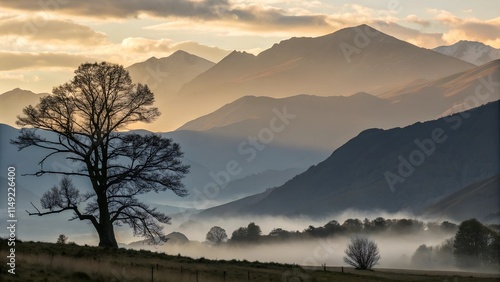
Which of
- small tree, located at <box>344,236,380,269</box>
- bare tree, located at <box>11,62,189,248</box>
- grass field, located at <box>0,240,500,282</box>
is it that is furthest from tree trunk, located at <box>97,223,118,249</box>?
small tree, located at <box>344,236,380,269</box>

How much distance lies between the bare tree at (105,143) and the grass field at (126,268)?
5.04m

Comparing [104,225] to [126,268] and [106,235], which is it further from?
[126,268]

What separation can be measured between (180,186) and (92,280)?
85.2 feet

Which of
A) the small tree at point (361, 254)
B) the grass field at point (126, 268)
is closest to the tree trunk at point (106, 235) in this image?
the grass field at point (126, 268)

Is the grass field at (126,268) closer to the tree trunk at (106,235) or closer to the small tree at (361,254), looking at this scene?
the tree trunk at (106,235)

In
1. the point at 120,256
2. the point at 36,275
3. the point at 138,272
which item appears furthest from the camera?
the point at 120,256

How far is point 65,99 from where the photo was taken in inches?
3007

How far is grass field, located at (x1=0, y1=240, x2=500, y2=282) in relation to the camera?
53.5m

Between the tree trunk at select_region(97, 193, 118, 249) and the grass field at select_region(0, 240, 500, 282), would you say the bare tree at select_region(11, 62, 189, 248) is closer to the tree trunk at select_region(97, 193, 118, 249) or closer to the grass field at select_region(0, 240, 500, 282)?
the tree trunk at select_region(97, 193, 118, 249)

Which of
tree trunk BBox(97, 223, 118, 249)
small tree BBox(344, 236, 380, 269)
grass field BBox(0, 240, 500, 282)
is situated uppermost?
small tree BBox(344, 236, 380, 269)

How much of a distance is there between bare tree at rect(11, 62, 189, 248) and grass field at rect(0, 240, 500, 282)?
5.04 m

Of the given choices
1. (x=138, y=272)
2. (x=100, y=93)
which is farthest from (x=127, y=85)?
(x=138, y=272)

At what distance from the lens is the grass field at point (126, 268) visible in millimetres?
53469

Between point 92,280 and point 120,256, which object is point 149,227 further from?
point 92,280
